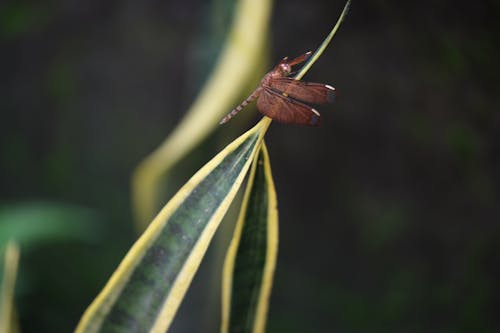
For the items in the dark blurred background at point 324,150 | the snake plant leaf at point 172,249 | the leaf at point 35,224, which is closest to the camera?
the snake plant leaf at point 172,249

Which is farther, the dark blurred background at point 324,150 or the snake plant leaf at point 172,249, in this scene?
the dark blurred background at point 324,150

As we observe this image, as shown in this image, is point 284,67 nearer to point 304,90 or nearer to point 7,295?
point 304,90

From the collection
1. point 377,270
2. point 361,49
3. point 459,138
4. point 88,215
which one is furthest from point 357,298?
point 88,215

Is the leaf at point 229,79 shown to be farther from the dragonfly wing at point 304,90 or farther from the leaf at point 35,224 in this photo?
the leaf at point 35,224

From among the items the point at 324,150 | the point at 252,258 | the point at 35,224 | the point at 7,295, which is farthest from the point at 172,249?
the point at 324,150

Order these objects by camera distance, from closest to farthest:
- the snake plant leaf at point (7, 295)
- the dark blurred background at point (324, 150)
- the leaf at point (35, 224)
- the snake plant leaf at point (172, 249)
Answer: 1. the snake plant leaf at point (172, 249)
2. the snake plant leaf at point (7, 295)
3. the leaf at point (35, 224)
4. the dark blurred background at point (324, 150)

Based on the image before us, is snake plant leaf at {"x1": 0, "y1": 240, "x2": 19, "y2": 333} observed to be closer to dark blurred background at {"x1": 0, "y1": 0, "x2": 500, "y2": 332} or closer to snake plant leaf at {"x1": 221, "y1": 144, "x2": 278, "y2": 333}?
snake plant leaf at {"x1": 221, "y1": 144, "x2": 278, "y2": 333}

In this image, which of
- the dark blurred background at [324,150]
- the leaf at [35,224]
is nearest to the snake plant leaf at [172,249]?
the leaf at [35,224]

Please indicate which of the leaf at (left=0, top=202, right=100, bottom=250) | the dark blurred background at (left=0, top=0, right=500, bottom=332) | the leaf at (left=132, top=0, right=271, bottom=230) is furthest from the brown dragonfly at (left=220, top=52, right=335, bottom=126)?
the dark blurred background at (left=0, top=0, right=500, bottom=332)
